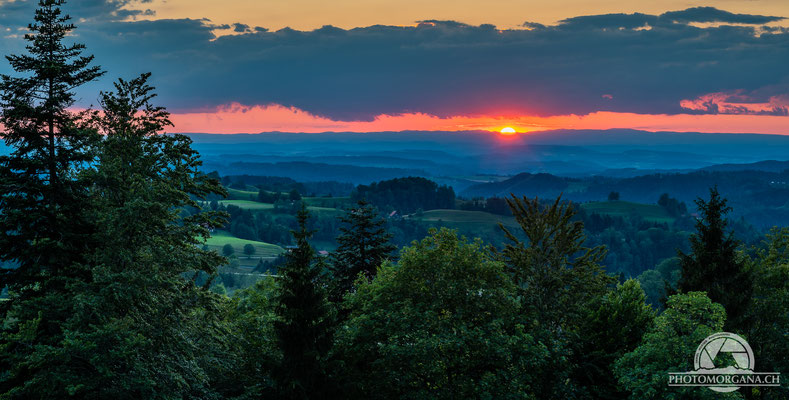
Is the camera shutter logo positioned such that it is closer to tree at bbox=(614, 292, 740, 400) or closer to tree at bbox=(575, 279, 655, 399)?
tree at bbox=(614, 292, 740, 400)

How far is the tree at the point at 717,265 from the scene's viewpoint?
32.5 meters

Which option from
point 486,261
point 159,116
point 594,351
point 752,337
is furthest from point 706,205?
point 159,116

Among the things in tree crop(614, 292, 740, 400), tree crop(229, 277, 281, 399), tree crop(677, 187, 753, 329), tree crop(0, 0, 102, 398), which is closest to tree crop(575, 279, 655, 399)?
tree crop(677, 187, 753, 329)

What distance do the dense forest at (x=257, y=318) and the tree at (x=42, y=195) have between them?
84 mm

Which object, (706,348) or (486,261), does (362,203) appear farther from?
(706,348)

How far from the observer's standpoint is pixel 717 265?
110ft

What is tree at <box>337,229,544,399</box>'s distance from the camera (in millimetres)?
28703

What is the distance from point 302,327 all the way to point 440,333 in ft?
21.6

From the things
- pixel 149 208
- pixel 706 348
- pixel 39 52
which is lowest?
pixel 706 348

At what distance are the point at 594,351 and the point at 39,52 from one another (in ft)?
107

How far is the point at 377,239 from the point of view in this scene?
158 ft

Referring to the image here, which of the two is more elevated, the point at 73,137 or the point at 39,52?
the point at 39,52

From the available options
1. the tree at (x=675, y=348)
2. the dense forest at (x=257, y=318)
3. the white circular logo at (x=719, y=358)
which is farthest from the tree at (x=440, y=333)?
the white circular logo at (x=719, y=358)

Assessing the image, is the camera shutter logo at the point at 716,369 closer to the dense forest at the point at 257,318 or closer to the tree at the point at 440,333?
the dense forest at the point at 257,318
